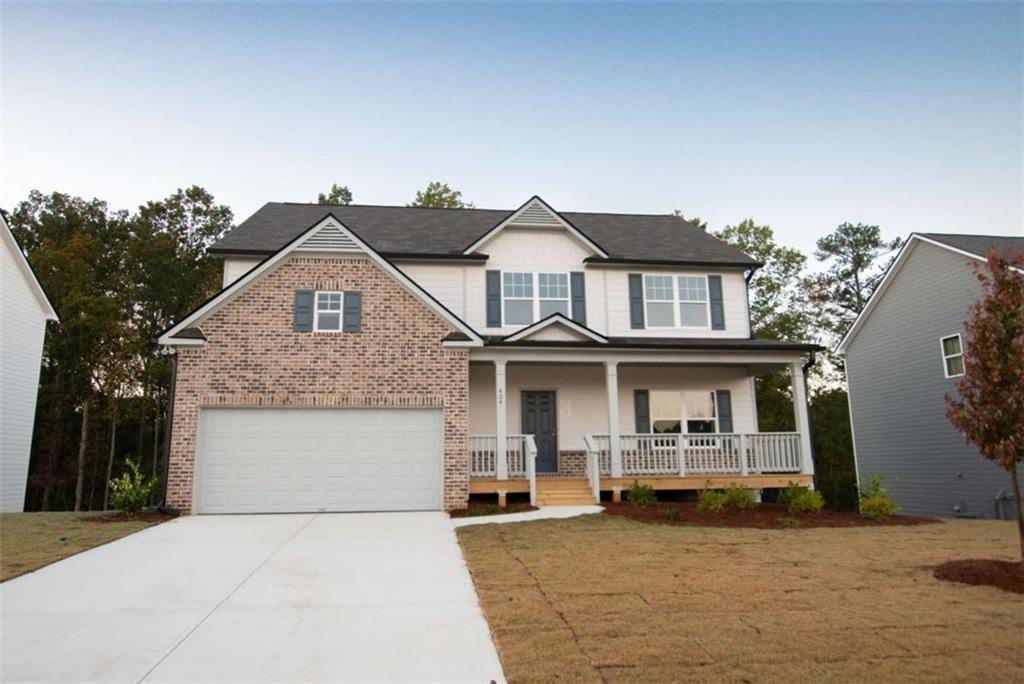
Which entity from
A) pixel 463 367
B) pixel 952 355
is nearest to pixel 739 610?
pixel 463 367

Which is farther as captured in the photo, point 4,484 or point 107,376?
point 107,376

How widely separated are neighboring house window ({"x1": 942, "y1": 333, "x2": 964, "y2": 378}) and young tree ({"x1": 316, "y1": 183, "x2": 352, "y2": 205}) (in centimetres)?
2832

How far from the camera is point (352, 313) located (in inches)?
559

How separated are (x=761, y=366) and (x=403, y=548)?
11.7 meters

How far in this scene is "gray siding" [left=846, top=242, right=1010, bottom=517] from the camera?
17312mm

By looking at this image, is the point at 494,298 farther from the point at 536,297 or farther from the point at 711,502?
the point at 711,502

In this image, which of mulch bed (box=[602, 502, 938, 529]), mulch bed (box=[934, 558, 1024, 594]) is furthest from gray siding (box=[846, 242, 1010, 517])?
mulch bed (box=[934, 558, 1024, 594])

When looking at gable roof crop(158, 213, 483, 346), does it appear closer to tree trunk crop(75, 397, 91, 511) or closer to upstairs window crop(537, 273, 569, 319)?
upstairs window crop(537, 273, 569, 319)

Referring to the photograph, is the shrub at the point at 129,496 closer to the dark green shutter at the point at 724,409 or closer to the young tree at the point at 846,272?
the dark green shutter at the point at 724,409

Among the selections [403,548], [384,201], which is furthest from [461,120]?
[384,201]

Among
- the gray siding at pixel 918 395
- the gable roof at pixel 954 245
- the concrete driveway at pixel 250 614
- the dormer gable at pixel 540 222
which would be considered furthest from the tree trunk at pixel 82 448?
the gable roof at pixel 954 245

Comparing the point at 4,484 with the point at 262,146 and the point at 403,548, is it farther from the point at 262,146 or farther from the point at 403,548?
the point at 403,548

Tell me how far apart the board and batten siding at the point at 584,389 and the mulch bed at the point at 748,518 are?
3279mm

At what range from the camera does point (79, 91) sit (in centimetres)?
1405
